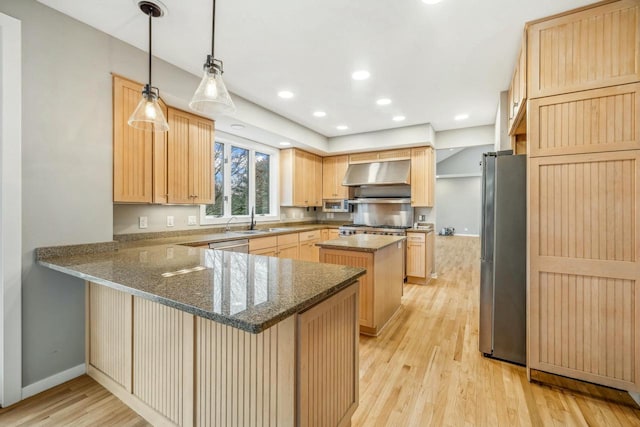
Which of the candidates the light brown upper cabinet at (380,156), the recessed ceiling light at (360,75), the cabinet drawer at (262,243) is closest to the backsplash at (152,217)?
the cabinet drawer at (262,243)

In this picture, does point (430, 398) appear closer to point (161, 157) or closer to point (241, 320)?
point (241, 320)

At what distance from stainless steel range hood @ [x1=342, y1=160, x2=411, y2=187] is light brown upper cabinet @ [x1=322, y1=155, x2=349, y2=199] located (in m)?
0.21

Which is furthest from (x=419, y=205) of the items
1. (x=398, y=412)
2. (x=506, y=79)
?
(x=398, y=412)

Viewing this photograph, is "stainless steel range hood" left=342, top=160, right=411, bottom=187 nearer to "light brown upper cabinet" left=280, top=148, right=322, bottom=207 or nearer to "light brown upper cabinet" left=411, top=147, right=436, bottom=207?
"light brown upper cabinet" left=411, top=147, right=436, bottom=207

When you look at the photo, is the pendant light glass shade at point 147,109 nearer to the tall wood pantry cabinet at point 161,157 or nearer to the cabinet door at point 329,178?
the tall wood pantry cabinet at point 161,157

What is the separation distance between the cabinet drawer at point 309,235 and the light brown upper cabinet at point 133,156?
7.96 ft

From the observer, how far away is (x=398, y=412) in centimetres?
177

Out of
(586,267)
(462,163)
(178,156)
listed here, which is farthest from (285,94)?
(462,163)

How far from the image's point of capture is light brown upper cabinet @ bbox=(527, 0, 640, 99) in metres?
1.78

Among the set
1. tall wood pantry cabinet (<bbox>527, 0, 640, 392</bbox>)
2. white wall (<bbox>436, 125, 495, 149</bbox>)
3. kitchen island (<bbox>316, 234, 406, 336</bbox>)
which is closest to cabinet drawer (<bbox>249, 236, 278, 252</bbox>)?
kitchen island (<bbox>316, 234, 406, 336</bbox>)

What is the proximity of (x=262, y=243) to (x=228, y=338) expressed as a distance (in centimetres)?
269

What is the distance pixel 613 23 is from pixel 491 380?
255 cm

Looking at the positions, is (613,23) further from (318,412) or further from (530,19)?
(318,412)

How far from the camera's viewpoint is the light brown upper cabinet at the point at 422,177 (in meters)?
4.96
